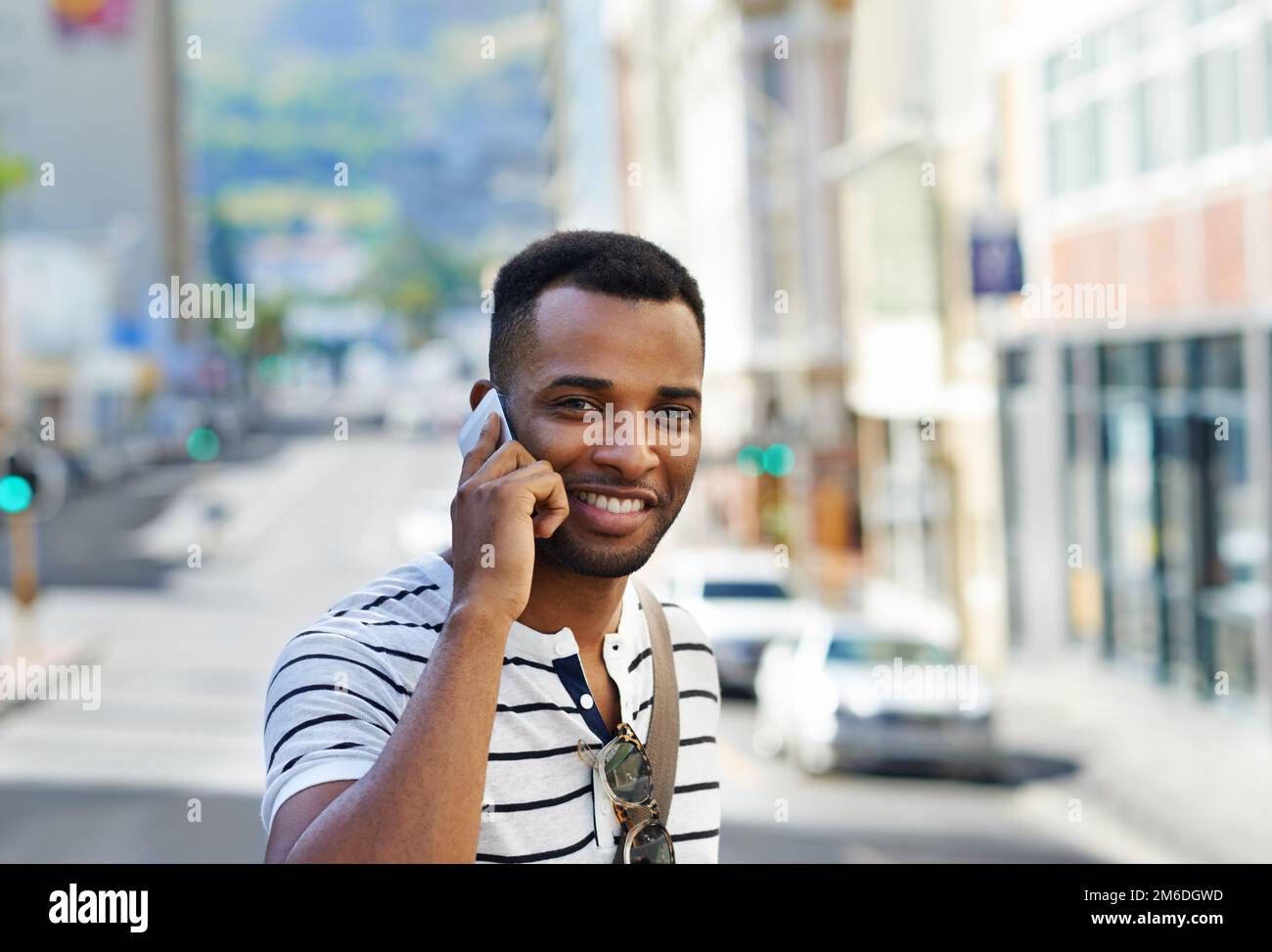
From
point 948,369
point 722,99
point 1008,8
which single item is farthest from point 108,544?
point 1008,8

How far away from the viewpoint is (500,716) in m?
2.52

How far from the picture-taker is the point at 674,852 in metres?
2.65

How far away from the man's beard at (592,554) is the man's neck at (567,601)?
39 millimetres

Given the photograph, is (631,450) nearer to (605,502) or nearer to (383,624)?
(605,502)

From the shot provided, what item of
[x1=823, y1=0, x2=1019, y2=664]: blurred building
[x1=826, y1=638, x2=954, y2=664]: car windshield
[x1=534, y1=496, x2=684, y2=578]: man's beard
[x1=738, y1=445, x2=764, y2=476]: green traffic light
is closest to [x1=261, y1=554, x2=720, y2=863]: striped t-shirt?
[x1=534, y1=496, x2=684, y2=578]: man's beard

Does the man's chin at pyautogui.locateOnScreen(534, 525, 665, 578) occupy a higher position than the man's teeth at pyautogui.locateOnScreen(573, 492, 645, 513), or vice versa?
the man's teeth at pyautogui.locateOnScreen(573, 492, 645, 513)

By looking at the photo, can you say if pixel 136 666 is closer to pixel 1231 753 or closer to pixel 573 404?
pixel 1231 753

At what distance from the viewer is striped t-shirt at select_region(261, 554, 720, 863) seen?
2.31 meters

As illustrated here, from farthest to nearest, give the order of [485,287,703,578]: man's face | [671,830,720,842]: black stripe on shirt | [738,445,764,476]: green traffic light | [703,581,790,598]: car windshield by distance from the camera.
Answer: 1. [738,445,764,476]: green traffic light
2. [703,581,790,598]: car windshield
3. [671,830,720,842]: black stripe on shirt
4. [485,287,703,578]: man's face

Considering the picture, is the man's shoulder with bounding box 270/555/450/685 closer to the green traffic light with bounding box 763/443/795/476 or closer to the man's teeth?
the man's teeth

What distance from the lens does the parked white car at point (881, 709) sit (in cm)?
1656

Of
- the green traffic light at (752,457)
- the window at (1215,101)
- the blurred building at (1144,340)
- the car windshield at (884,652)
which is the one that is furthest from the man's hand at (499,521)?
the green traffic light at (752,457)

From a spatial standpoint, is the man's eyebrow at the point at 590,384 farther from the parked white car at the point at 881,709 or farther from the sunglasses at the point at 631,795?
the parked white car at the point at 881,709

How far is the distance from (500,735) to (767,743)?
53.4ft
